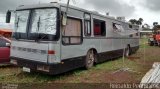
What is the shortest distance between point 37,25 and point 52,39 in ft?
2.84

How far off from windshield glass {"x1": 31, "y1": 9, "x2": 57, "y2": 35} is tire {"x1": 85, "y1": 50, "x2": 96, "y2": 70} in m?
2.89

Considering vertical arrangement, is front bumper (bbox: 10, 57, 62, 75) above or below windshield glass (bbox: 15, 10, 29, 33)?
below

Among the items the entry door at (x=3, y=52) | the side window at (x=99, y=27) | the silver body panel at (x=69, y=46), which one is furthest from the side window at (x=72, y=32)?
the entry door at (x=3, y=52)

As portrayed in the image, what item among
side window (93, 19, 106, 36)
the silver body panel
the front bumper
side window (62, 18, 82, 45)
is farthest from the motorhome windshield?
side window (93, 19, 106, 36)

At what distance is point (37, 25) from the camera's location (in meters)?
8.50

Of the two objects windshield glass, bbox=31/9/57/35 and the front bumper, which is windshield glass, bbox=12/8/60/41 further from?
the front bumper

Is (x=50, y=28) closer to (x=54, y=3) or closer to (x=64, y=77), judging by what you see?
(x=54, y=3)

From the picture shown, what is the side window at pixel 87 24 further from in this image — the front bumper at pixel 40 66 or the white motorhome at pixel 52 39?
the front bumper at pixel 40 66

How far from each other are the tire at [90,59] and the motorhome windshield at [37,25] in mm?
2879

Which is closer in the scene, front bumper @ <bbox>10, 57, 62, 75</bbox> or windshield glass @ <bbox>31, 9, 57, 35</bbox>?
front bumper @ <bbox>10, 57, 62, 75</bbox>

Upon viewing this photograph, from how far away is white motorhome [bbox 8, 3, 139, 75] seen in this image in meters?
8.17

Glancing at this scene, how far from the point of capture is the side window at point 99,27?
11516mm

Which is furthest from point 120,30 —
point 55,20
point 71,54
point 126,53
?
point 55,20

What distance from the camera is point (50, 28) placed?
8250 millimetres
